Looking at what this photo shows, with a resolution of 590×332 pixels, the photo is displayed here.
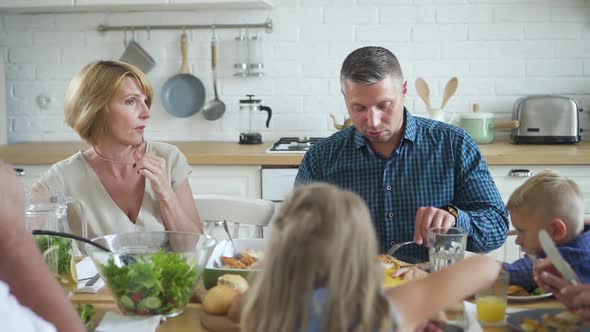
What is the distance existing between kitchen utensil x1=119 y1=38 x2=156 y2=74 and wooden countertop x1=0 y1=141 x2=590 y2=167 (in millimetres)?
552

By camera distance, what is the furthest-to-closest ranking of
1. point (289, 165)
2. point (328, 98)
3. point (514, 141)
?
point (328, 98) < point (514, 141) < point (289, 165)

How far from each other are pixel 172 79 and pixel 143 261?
8.35 feet

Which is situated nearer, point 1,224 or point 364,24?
point 1,224

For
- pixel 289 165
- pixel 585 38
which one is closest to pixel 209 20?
pixel 289 165

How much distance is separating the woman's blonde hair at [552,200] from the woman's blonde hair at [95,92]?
1335 millimetres

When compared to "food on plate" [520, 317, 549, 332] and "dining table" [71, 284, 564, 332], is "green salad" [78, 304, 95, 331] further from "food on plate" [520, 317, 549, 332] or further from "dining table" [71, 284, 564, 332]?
"food on plate" [520, 317, 549, 332]

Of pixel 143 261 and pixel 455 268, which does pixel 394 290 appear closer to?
pixel 455 268

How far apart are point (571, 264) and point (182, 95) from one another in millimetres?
2714

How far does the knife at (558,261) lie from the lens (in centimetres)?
140

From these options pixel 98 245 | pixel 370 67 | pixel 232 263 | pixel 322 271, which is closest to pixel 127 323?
pixel 98 245

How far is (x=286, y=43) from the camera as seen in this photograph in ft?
12.7

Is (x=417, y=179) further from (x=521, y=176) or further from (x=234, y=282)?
(x=521, y=176)

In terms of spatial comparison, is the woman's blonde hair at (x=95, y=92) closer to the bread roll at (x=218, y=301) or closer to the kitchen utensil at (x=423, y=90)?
the bread roll at (x=218, y=301)

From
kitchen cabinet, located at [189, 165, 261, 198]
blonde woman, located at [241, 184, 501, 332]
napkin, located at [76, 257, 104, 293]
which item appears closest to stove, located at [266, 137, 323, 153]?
kitchen cabinet, located at [189, 165, 261, 198]
